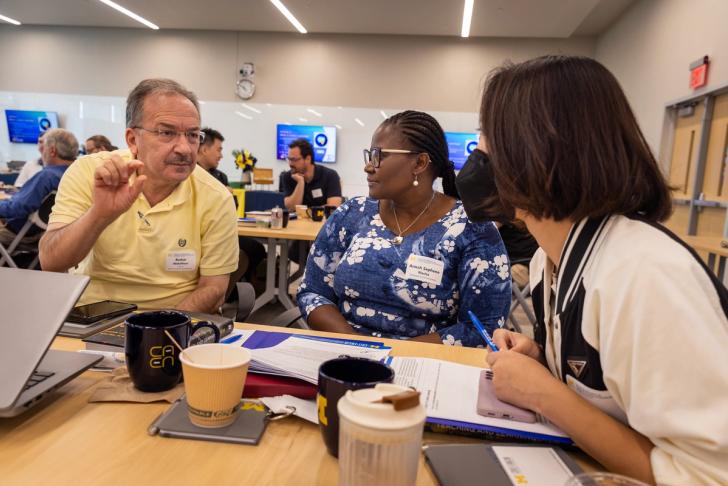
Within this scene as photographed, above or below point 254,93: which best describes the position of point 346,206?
below

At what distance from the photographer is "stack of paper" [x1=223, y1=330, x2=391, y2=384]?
908 mm

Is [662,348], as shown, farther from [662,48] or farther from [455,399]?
[662,48]

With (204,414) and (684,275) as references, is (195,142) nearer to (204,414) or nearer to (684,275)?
(204,414)

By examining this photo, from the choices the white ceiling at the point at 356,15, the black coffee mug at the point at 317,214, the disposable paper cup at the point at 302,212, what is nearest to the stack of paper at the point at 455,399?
the black coffee mug at the point at 317,214

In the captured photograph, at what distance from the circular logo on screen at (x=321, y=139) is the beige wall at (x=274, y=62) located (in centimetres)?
51

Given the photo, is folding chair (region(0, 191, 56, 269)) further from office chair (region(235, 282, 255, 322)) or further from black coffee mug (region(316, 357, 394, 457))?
black coffee mug (region(316, 357, 394, 457))

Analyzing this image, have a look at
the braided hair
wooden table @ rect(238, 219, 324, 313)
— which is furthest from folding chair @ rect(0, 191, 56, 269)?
the braided hair

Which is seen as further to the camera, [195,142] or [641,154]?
[195,142]

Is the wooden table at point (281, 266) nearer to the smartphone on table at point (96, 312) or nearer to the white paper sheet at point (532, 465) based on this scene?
the smartphone on table at point (96, 312)

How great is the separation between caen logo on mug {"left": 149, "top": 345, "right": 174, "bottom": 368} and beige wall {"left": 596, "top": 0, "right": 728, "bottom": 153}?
4084 mm

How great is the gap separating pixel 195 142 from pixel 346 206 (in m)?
0.57

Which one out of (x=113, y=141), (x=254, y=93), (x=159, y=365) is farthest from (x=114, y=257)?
(x=113, y=141)

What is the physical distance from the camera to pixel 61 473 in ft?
2.11

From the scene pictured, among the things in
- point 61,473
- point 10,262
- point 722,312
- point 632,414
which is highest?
point 722,312
